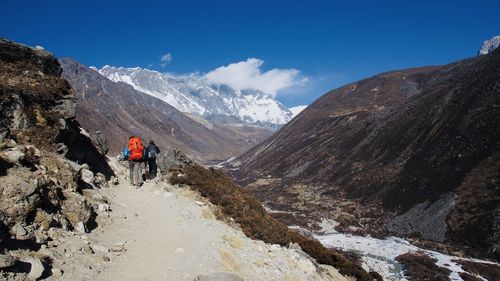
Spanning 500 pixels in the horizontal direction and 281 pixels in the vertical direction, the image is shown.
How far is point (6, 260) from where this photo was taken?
9.09 meters

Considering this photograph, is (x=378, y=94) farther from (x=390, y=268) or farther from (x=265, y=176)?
(x=390, y=268)

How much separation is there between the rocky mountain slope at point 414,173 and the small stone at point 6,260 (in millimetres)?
48180

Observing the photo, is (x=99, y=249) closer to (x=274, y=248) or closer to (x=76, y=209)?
(x=76, y=209)

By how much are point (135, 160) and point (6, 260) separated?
1298cm

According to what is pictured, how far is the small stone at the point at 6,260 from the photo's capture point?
8.98m

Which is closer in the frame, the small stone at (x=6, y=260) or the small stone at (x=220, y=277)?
the small stone at (x=6, y=260)

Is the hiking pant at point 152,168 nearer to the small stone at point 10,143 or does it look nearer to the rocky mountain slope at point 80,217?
the rocky mountain slope at point 80,217

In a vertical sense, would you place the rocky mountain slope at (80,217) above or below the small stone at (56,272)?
above

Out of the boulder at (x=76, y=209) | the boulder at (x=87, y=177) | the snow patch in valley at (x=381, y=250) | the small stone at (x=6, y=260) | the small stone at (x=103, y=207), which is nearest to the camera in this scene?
the small stone at (x=6, y=260)

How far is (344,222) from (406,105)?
62.3 meters

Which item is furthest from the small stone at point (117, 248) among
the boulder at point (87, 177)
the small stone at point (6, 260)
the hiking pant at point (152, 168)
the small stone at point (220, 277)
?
the hiking pant at point (152, 168)

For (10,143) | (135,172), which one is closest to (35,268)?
(10,143)

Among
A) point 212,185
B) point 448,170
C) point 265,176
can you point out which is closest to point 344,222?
point 448,170

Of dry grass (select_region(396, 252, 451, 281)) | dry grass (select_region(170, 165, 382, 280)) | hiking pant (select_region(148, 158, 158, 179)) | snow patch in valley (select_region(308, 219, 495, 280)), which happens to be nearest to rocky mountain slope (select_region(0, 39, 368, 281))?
dry grass (select_region(170, 165, 382, 280))
